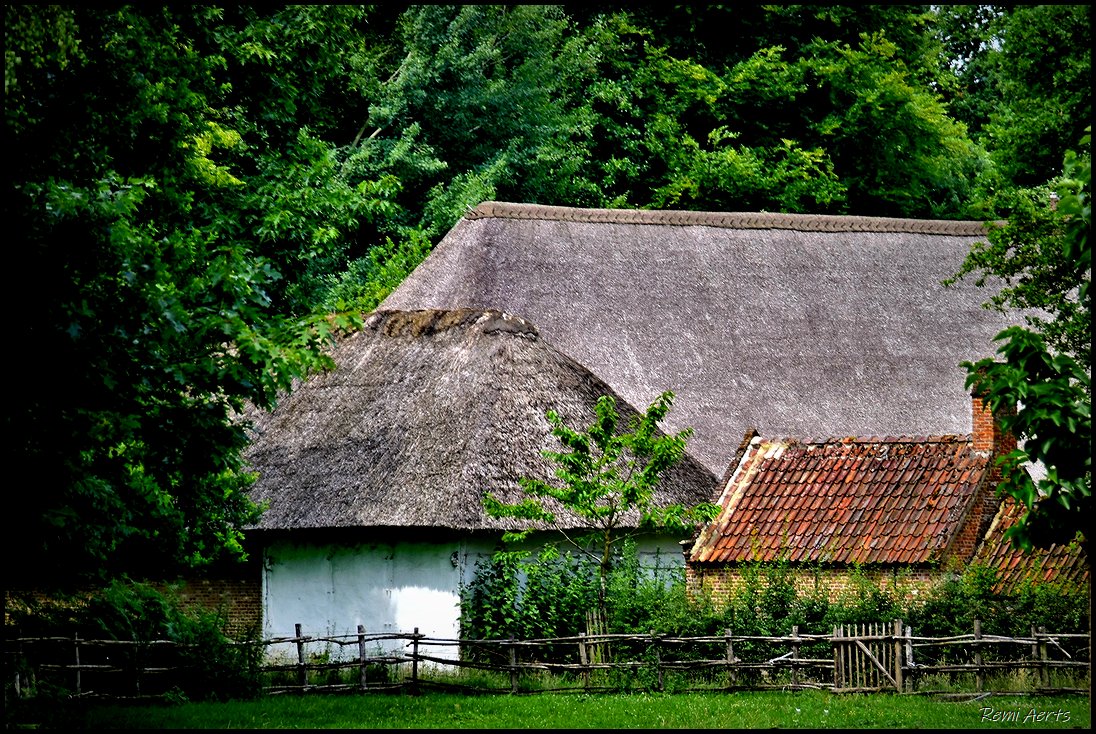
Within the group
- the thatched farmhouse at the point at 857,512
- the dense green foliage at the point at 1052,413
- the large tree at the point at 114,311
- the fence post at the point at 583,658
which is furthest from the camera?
the thatched farmhouse at the point at 857,512

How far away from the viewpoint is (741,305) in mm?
27625

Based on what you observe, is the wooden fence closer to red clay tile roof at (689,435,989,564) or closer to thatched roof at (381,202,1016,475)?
red clay tile roof at (689,435,989,564)

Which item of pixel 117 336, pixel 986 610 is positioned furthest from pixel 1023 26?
pixel 117 336

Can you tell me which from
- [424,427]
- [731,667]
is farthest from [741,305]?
[731,667]

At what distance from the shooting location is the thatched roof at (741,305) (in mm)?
25562

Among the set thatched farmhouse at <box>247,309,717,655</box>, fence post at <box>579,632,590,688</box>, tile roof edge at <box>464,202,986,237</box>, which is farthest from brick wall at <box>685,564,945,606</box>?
tile roof edge at <box>464,202,986,237</box>

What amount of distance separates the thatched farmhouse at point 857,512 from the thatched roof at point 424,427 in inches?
62.5

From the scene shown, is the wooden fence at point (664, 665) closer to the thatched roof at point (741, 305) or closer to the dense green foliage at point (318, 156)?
the dense green foliage at point (318, 156)

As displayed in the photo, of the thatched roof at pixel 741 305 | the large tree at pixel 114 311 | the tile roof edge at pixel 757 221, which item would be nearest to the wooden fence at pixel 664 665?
the large tree at pixel 114 311

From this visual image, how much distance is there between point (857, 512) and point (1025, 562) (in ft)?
7.45

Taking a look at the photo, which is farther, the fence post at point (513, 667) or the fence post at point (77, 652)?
the fence post at point (513, 667)

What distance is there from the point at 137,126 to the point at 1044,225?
12714 millimetres
